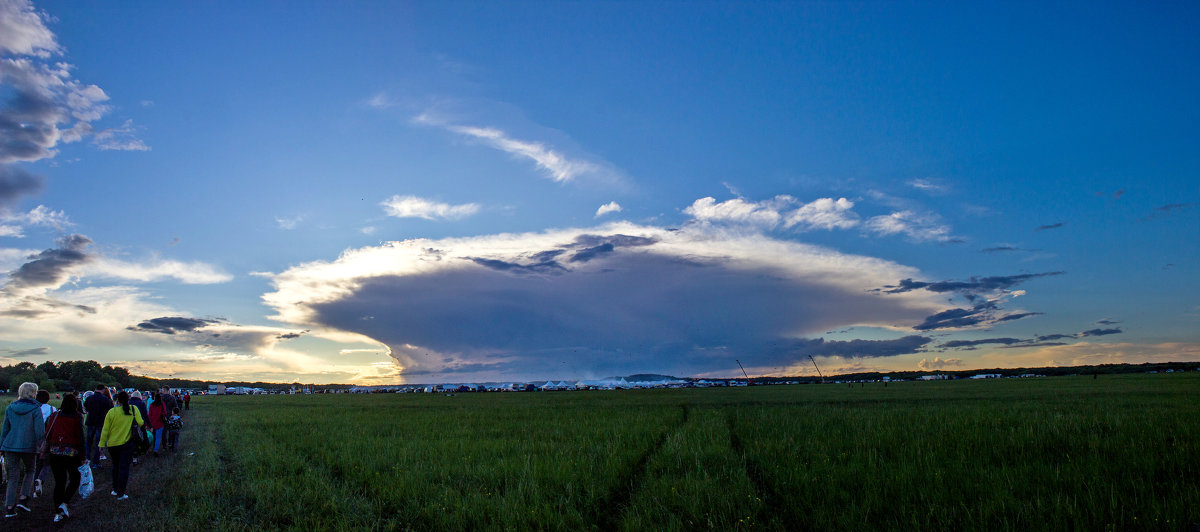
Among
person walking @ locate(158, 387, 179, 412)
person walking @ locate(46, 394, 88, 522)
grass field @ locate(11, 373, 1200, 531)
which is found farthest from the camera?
person walking @ locate(158, 387, 179, 412)

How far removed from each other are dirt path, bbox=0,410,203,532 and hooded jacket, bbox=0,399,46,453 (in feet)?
4.39

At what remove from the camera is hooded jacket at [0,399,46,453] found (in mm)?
10258

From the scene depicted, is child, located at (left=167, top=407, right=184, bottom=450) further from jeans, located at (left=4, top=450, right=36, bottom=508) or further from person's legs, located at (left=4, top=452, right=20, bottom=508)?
person's legs, located at (left=4, top=452, right=20, bottom=508)

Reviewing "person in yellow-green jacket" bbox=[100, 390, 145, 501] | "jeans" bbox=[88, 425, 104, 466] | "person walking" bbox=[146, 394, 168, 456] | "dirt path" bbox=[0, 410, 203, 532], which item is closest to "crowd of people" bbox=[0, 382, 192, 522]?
"person in yellow-green jacket" bbox=[100, 390, 145, 501]

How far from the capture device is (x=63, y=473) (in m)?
10.5

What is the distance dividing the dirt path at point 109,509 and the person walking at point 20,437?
20.9 inches

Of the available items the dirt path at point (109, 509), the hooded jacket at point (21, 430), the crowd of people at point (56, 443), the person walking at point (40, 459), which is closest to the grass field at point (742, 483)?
the dirt path at point (109, 509)

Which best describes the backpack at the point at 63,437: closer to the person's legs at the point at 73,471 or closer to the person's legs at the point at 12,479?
the person's legs at the point at 73,471

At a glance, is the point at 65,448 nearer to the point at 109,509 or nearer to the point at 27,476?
the point at 27,476

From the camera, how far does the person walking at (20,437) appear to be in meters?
10.3

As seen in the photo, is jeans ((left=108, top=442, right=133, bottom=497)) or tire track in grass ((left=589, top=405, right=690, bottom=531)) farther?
jeans ((left=108, top=442, right=133, bottom=497))

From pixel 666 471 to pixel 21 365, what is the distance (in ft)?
702

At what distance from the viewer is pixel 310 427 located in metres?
26.6

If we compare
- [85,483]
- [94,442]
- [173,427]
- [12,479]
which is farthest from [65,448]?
[173,427]
